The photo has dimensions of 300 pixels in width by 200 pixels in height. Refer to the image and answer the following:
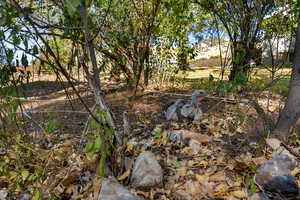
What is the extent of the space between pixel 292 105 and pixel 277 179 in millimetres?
774

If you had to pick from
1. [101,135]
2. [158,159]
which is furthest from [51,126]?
[158,159]

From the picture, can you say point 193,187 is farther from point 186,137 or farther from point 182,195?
point 186,137

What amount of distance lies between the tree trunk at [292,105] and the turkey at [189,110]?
2.77 feet

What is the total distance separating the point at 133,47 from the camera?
4.02 meters

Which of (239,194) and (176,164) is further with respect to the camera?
(176,164)

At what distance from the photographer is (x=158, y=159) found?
73.7 inches

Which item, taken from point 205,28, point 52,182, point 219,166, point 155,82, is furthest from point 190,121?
point 205,28

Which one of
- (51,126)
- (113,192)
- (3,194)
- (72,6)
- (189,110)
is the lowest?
(3,194)

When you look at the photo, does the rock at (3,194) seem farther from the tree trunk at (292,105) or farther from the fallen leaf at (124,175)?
the tree trunk at (292,105)

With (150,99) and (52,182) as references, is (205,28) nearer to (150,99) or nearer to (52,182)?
(150,99)

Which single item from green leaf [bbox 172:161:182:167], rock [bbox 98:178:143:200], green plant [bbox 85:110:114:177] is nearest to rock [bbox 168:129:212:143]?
green leaf [bbox 172:161:182:167]

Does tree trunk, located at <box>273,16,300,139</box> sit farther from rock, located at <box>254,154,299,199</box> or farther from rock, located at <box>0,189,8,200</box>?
rock, located at <box>0,189,8,200</box>

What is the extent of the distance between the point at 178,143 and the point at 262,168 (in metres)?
0.75

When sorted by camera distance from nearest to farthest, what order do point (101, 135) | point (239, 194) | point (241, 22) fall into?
point (101, 135) → point (239, 194) → point (241, 22)
